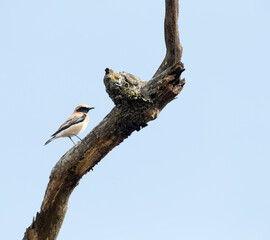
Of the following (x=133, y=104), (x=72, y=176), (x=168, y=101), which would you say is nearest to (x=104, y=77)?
(x=133, y=104)

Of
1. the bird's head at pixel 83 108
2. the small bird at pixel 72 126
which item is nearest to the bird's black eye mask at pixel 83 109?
the bird's head at pixel 83 108

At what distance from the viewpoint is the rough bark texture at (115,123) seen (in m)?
5.98

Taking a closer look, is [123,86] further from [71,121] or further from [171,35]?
[71,121]

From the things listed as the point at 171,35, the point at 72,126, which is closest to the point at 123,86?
the point at 171,35

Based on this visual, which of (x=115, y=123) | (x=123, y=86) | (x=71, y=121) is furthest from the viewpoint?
(x=71, y=121)

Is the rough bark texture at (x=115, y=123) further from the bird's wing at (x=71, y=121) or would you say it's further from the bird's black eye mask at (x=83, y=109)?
the bird's black eye mask at (x=83, y=109)

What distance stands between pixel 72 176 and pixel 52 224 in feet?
3.14

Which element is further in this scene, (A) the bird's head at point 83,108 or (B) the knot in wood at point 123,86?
(A) the bird's head at point 83,108

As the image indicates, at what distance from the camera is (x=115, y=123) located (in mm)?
6074

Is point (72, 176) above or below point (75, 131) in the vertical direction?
below

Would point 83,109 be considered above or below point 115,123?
above

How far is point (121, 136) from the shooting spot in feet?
20.1

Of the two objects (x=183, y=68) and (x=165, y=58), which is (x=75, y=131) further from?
(x=183, y=68)

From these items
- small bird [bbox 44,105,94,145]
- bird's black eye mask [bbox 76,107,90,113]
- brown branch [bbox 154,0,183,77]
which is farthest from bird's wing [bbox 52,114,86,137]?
brown branch [bbox 154,0,183,77]
